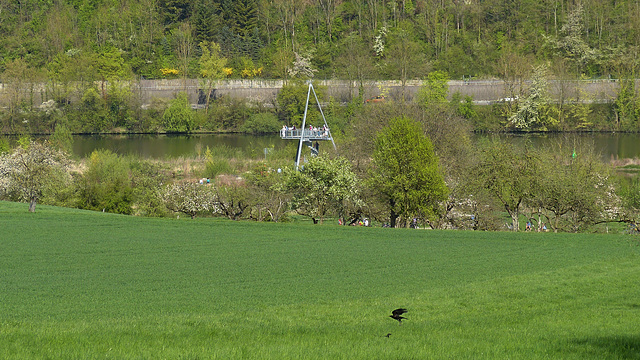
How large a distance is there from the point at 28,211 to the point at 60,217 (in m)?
3.12

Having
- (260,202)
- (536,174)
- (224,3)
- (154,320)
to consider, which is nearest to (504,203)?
(536,174)

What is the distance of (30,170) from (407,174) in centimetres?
2426

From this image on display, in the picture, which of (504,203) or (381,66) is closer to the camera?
(504,203)

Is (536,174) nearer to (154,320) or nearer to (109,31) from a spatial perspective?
(154,320)

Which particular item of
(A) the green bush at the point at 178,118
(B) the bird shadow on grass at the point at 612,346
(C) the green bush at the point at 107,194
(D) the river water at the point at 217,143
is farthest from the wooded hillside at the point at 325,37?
(B) the bird shadow on grass at the point at 612,346

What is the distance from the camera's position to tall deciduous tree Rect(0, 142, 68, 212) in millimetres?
48125

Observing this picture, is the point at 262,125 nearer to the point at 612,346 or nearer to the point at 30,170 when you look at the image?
the point at 30,170

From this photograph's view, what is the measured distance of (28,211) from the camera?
4134 centimetres

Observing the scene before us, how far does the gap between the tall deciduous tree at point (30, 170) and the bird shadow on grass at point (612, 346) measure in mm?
35540

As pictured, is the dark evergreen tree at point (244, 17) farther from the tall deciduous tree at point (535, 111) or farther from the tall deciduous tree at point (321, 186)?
the tall deciduous tree at point (321, 186)

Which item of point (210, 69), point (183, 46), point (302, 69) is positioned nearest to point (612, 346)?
point (302, 69)

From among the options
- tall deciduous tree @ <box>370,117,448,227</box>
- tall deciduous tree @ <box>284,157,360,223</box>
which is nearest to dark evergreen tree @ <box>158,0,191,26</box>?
tall deciduous tree @ <box>284,157,360,223</box>

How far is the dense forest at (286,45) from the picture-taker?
359 feet

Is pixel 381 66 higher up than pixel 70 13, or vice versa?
pixel 70 13
